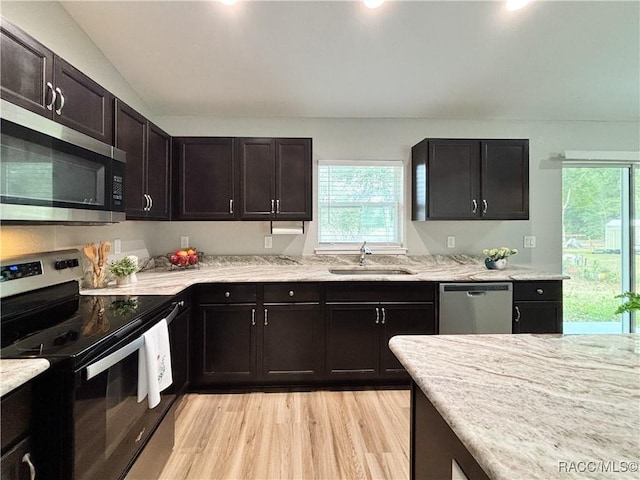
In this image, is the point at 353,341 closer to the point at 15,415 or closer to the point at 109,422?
the point at 109,422

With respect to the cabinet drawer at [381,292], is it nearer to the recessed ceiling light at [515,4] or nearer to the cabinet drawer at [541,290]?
the cabinet drawer at [541,290]

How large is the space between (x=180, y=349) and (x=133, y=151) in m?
1.43

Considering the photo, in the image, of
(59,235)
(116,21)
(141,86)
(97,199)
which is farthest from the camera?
(141,86)

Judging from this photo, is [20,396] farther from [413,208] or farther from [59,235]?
[413,208]

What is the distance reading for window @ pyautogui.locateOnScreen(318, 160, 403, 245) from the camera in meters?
3.42

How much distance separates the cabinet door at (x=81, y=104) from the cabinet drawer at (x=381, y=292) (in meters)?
1.89

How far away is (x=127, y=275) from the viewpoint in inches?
89.2

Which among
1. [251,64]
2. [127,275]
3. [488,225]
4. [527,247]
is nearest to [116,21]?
[251,64]

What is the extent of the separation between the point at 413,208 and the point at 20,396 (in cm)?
317

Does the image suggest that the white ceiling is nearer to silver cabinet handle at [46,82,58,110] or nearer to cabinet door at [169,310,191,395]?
silver cabinet handle at [46,82,58,110]

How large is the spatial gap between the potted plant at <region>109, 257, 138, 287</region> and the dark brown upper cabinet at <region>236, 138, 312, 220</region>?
1023 millimetres

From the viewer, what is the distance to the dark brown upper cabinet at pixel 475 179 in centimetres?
304

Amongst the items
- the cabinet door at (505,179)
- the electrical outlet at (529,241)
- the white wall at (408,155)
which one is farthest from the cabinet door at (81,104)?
the electrical outlet at (529,241)

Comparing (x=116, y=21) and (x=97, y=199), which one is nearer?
(x=97, y=199)
